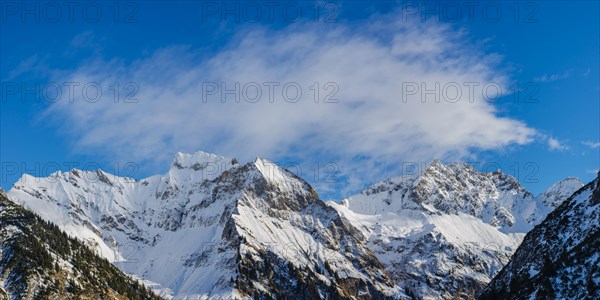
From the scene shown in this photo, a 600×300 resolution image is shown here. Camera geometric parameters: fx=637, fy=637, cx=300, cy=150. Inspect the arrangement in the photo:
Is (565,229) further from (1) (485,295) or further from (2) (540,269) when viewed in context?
(1) (485,295)

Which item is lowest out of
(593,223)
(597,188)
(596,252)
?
(596,252)

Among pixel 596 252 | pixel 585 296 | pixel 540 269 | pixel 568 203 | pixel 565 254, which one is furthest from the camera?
pixel 568 203

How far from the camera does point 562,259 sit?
135500 millimetres

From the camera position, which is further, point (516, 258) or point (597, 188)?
point (516, 258)

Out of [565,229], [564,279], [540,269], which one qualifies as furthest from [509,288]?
[564,279]

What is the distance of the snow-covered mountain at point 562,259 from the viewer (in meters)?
126

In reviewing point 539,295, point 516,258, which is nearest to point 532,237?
point 516,258

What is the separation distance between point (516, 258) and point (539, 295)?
Answer: 48463 mm

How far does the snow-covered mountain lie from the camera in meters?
126

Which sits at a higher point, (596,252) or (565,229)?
(565,229)

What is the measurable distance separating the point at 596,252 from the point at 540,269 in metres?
25.9

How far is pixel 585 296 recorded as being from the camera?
120312 millimetres

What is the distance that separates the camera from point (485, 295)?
17038 centimetres

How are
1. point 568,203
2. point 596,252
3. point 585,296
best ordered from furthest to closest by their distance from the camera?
1. point 568,203
2. point 596,252
3. point 585,296
